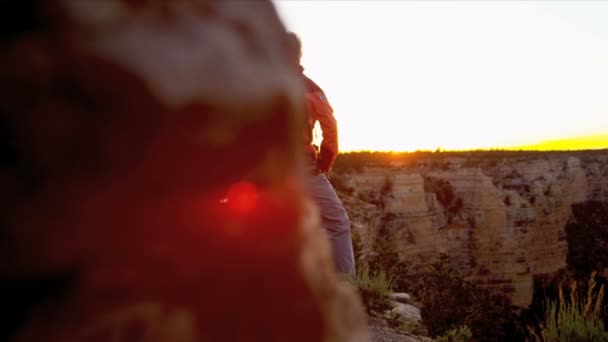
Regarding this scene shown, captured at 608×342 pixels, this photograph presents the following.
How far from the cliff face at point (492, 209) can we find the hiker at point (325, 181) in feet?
72.7

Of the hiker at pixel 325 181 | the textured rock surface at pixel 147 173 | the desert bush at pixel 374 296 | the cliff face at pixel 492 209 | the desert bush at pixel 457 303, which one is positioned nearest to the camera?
the textured rock surface at pixel 147 173

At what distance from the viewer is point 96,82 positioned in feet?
1.25

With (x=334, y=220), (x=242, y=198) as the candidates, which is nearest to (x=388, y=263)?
(x=334, y=220)

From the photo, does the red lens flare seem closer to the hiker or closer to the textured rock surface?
the textured rock surface

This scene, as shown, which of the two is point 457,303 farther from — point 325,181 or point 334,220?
point 325,181

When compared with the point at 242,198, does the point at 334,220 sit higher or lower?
lower

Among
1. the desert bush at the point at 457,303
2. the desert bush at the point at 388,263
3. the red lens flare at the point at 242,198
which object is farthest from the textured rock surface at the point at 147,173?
the desert bush at the point at 457,303

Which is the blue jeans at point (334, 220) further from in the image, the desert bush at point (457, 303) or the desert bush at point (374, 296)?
the desert bush at point (457, 303)

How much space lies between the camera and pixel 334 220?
3924 mm

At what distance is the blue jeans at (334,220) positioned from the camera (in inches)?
151

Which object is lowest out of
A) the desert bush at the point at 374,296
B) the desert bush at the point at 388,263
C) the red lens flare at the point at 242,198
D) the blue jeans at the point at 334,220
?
the desert bush at the point at 388,263

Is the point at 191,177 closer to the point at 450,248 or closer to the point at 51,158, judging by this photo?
the point at 51,158

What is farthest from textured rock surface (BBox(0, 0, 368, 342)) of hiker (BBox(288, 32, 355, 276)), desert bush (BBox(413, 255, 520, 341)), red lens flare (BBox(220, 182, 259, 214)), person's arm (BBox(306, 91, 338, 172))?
desert bush (BBox(413, 255, 520, 341))

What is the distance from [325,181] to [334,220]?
0.92ft
